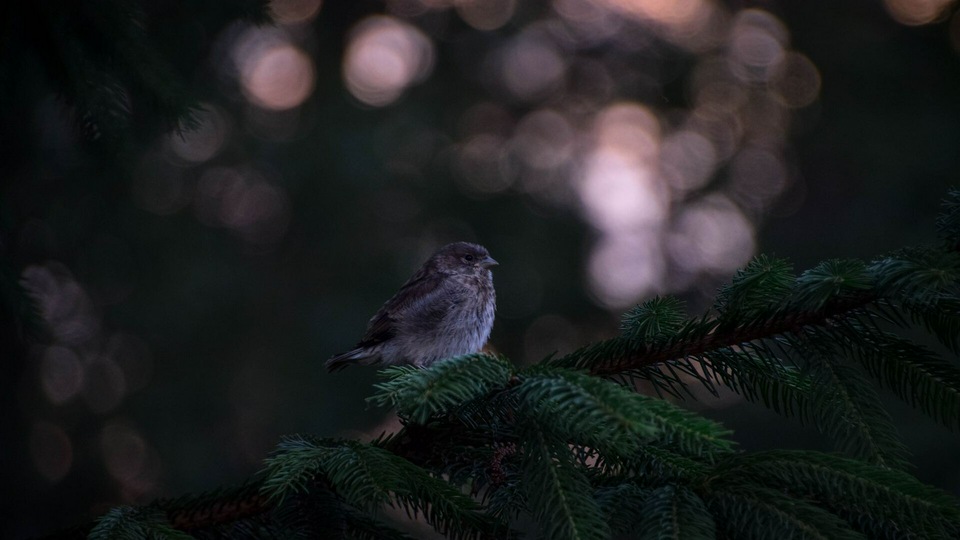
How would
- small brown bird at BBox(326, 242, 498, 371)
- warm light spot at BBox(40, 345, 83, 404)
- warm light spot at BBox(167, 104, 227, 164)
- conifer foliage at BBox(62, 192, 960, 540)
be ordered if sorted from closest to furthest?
1. conifer foliage at BBox(62, 192, 960, 540)
2. small brown bird at BBox(326, 242, 498, 371)
3. warm light spot at BBox(40, 345, 83, 404)
4. warm light spot at BBox(167, 104, 227, 164)

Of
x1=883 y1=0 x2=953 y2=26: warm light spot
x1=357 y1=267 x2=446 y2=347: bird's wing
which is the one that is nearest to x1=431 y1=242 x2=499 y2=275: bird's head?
x1=357 y1=267 x2=446 y2=347: bird's wing

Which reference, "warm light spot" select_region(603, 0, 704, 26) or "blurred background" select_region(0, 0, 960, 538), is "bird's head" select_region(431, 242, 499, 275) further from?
"warm light spot" select_region(603, 0, 704, 26)

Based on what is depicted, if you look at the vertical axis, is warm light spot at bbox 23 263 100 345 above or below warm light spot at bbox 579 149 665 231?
below

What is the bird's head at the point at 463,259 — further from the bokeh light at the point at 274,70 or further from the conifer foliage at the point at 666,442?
the bokeh light at the point at 274,70

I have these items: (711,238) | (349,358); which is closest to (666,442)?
(349,358)

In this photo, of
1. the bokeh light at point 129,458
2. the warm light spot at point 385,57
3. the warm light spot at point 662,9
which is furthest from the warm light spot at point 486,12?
the bokeh light at point 129,458

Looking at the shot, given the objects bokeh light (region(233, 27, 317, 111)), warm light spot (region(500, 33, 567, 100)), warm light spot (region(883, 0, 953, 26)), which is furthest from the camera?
warm light spot (region(500, 33, 567, 100))

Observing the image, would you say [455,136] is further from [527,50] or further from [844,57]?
[844,57]

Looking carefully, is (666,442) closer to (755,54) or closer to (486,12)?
(486,12)
